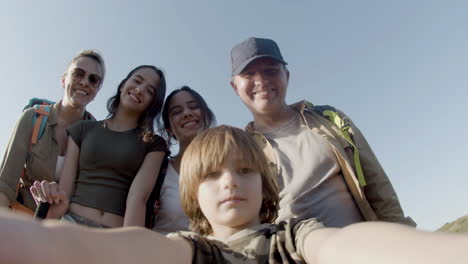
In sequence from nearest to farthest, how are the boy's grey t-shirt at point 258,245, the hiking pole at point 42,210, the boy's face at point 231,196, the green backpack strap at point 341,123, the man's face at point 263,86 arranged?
the boy's grey t-shirt at point 258,245 < the boy's face at point 231,196 < the hiking pole at point 42,210 < the green backpack strap at point 341,123 < the man's face at point 263,86

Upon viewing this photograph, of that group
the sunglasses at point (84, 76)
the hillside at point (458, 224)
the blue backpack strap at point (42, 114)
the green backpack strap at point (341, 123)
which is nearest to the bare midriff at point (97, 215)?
the blue backpack strap at point (42, 114)

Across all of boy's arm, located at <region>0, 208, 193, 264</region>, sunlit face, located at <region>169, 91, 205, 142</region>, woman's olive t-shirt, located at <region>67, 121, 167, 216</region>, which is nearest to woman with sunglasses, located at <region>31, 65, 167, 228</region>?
woman's olive t-shirt, located at <region>67, 121, 167, 216</region>

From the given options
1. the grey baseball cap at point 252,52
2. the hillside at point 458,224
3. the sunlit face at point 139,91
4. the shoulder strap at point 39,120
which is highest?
the grey baseball cap at point 252,52

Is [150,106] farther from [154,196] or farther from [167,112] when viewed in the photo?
[154,196]

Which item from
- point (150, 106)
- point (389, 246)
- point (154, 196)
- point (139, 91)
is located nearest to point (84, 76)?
point (139, 91)

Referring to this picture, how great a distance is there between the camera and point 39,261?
0.66m

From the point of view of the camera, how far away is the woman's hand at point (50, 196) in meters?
2.35

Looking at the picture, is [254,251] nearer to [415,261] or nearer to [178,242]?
[178,242]

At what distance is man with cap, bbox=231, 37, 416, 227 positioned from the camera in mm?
2736

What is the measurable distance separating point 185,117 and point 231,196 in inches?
87.7

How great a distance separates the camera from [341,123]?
123 inches

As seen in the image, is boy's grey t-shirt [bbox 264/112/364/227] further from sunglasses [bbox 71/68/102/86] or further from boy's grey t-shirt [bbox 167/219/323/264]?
sunglasses [bbox 71/68/102/86]

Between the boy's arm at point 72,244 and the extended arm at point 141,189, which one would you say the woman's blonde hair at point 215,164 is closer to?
the boy's arm at point 72,244

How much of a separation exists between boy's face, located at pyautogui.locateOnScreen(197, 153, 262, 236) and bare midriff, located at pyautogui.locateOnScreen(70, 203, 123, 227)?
1480mm
